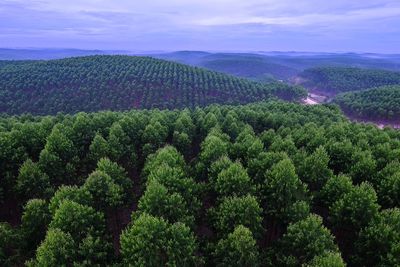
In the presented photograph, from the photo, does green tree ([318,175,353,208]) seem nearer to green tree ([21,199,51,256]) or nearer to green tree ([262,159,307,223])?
green tree ([262,159,307,223])

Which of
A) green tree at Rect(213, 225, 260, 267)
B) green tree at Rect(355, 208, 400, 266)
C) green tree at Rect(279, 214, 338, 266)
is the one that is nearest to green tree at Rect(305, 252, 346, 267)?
green tree at Rect(279, 214, 338, 266)

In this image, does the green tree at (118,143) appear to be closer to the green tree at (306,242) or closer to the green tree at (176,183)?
the green tree at (176,183)

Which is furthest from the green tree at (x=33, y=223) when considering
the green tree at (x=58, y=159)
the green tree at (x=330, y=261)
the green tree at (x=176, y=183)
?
the green tree at (x=330, y=261)

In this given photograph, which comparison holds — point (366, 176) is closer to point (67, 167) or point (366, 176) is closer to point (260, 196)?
point (260, 196)

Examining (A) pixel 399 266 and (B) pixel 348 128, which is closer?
(A) pixel 399 266

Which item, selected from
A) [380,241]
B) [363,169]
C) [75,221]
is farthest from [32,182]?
[363,169]

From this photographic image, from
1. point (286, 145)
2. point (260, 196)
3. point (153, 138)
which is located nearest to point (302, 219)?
point (260, 196)
